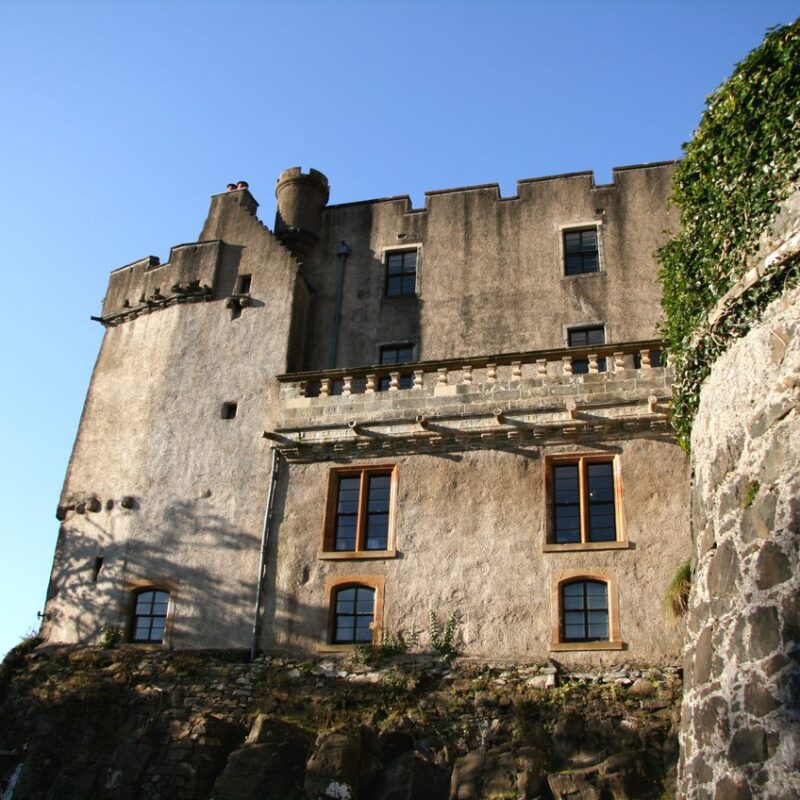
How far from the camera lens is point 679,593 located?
18906 millimetres

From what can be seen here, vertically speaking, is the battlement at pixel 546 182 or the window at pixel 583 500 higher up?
the battlement at pixel 546 182

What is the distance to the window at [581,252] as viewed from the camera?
26.6 meters

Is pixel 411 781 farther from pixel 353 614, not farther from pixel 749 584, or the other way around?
pixel 749 584

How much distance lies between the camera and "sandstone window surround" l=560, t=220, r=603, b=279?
26.5 meters

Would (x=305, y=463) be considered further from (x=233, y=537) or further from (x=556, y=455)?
(x=556, y=455)

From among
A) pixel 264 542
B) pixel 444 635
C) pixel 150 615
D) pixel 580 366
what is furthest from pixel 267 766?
pixel 580 366

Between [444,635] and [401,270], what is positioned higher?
[401,270]

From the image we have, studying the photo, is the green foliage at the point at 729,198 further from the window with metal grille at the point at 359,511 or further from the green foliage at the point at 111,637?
the green foliage at the point at 111,637

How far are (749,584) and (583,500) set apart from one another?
260 inches

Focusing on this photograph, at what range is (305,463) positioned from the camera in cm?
2323

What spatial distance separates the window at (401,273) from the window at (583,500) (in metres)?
7.73

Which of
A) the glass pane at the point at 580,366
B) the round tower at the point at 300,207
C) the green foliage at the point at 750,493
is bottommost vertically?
the green foliage at the point at 750,493

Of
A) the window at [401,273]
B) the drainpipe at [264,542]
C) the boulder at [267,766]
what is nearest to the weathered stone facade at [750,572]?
the boulder at [267,766]

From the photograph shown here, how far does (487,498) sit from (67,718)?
30.4 feet
